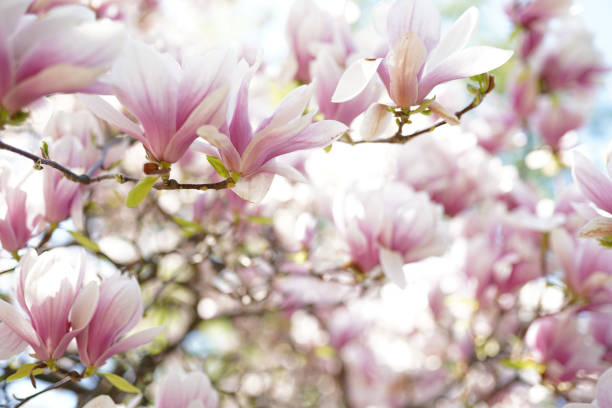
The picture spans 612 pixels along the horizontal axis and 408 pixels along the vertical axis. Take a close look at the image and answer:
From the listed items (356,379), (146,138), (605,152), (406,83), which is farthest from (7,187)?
(356,379)

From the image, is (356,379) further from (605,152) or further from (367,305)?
(605,152)

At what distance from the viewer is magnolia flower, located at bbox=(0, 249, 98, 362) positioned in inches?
22.8

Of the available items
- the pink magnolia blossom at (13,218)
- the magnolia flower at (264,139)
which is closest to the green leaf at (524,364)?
the magnolia flower at (264,139)

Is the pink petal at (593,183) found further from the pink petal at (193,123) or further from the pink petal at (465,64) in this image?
the pink petal at (193,123)

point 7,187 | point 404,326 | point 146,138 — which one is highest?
point 146,138

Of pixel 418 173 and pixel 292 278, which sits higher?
pixel 418 173

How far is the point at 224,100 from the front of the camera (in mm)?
512

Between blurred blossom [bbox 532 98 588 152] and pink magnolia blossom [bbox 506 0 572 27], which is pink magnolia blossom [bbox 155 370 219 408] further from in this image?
blurred blossom [bbox 532 98 588 152]

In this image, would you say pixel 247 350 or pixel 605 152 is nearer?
pixel 605 152

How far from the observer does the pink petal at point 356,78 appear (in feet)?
2.02

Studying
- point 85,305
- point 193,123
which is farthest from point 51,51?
point 85,305

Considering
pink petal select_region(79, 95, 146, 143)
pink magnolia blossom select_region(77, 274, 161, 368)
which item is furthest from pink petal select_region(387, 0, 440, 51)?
pink magnolia blossom select_region(77, 274, 161, 368)

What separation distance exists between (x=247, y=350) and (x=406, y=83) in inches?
64.8

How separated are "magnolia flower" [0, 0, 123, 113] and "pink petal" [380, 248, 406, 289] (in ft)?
1.79
